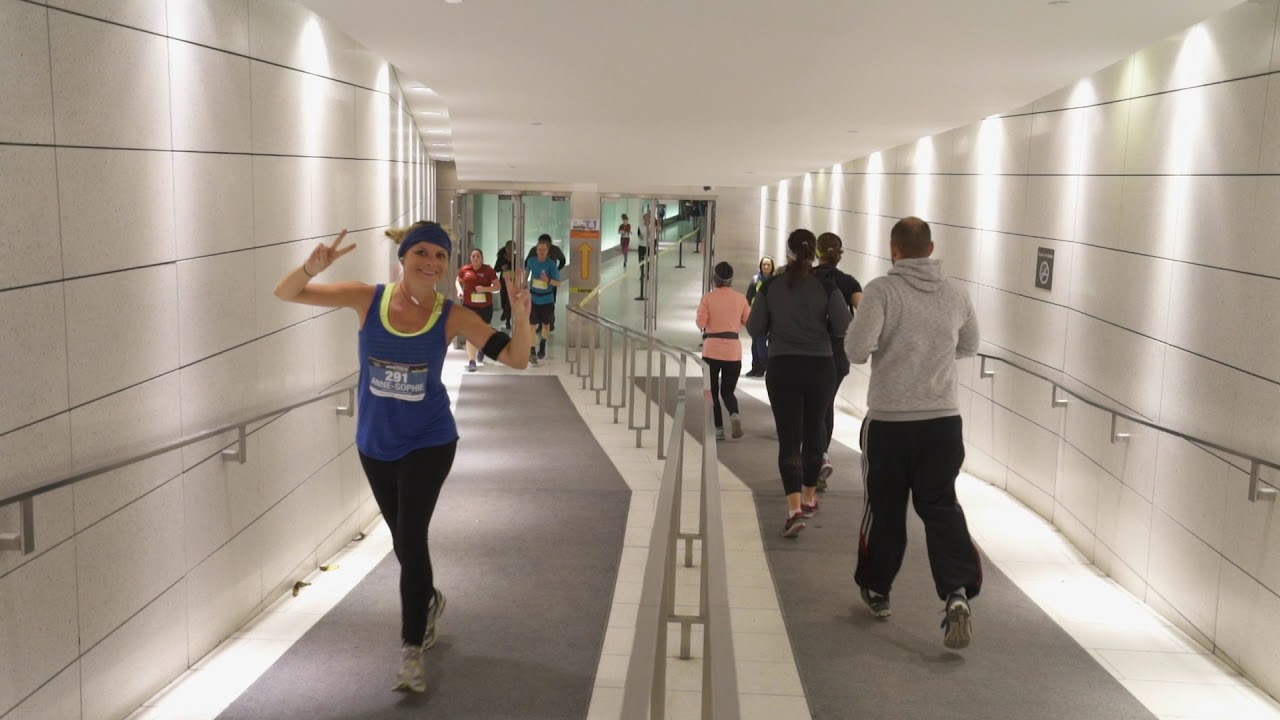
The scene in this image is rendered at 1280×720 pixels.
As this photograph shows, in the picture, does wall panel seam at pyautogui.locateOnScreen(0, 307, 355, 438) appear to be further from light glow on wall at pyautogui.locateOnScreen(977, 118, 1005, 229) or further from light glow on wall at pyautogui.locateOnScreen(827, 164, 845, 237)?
light glow on wall at pyautogui.locateOnScreen(827, 164, 845, 237)

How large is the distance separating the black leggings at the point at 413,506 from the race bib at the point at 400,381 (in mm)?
195

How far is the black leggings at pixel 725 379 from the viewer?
9320 mm

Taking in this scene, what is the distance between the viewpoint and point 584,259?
1761cm

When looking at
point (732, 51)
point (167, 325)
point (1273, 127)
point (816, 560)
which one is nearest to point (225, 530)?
point (167, 325)

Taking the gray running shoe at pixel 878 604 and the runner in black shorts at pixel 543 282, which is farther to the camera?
the runner in black shorts at pixel 543 282

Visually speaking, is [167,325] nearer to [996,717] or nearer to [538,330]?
[996,717]

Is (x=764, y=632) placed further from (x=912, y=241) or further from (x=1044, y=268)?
(x=1044, y=268)

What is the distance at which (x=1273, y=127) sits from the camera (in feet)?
14.6

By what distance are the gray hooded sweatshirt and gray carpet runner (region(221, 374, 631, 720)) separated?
4.82ft

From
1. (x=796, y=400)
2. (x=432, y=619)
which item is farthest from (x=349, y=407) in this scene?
(x=432, y=619)

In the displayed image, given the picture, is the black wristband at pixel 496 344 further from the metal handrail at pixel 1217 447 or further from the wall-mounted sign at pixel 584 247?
the wall-mounted sign at pixel 584 247

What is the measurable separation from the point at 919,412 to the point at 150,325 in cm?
276

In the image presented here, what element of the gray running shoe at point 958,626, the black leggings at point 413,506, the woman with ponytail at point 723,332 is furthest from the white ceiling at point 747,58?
the gray running shoe at point 958,626

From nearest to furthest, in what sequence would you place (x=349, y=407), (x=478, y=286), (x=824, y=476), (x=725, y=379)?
(x=349, y=407), (x=824, y=476), (x=725, y=379), (x=478, y=286)
